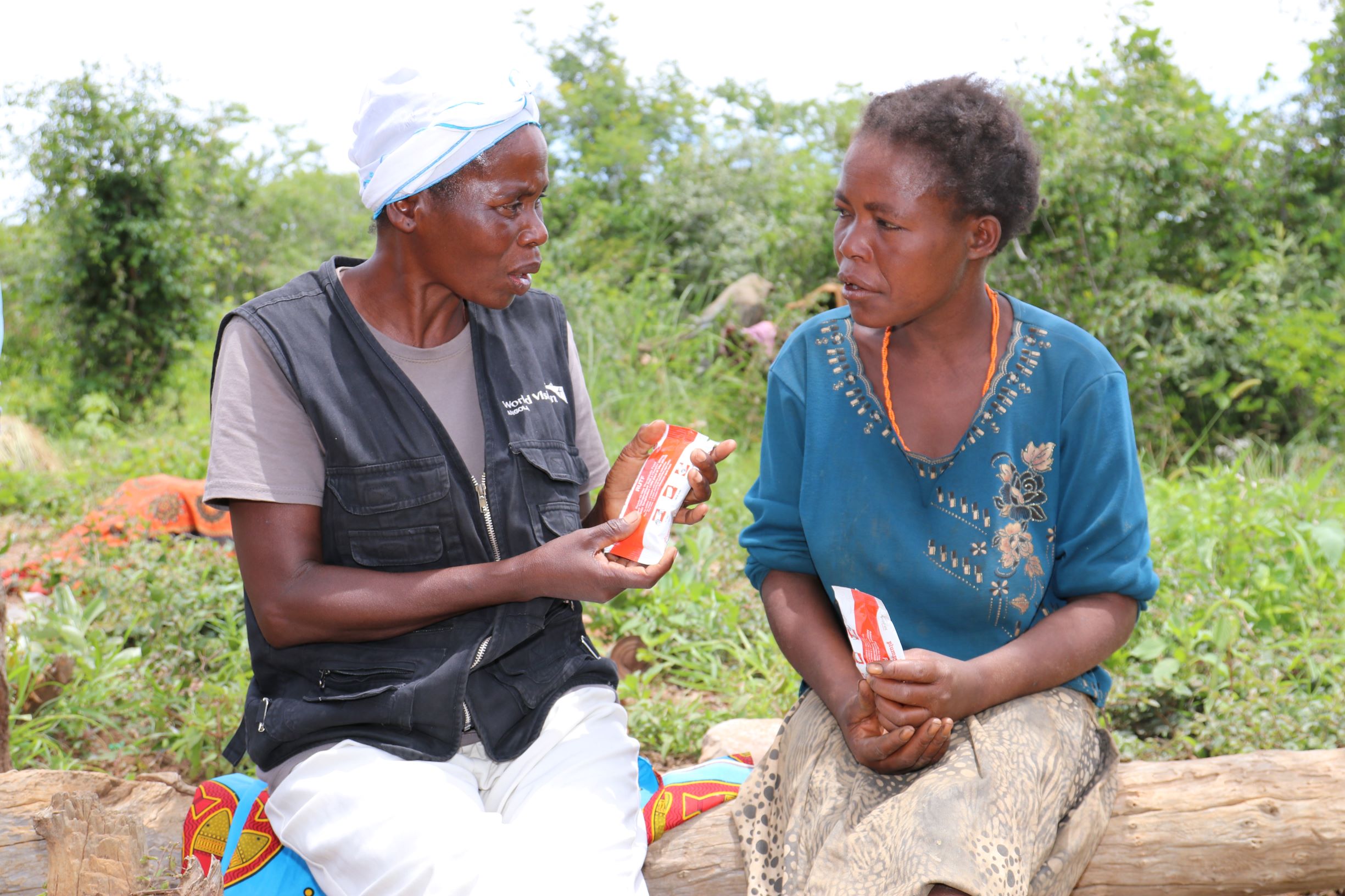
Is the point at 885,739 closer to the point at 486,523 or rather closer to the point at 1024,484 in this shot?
the point at 1024,484

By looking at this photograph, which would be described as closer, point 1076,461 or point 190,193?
point 1076,461

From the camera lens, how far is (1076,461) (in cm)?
214

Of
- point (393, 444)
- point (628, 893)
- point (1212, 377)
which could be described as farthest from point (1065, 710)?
point (1212, 377)

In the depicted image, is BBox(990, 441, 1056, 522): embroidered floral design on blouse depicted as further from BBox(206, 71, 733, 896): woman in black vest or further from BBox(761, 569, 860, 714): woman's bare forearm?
BBox(206, 71, 733, 896): woman in black vest

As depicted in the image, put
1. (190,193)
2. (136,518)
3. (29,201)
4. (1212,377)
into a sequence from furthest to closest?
(190,193) < (29,201) < (1212,377) < (136,518)

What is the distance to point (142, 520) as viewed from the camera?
4.59 metres

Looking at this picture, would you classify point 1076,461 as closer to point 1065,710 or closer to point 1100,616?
point 1100,616

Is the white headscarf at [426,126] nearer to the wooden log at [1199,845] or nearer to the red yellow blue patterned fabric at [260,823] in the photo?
the red yellow blue patterned fabric at [260,823]

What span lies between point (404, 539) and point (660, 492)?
0.53 metres

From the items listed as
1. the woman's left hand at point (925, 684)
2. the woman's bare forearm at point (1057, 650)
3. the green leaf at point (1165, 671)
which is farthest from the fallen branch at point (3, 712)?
the green leaf at point (1165, 671)

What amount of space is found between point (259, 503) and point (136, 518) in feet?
9.93

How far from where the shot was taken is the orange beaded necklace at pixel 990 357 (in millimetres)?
2225

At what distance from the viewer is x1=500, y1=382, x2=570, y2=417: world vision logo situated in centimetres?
233

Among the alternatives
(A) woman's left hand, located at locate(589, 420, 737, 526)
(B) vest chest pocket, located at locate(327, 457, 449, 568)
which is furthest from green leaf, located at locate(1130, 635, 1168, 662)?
(B) vest chest pocket, located at locate(327, 457, 449, 568)
